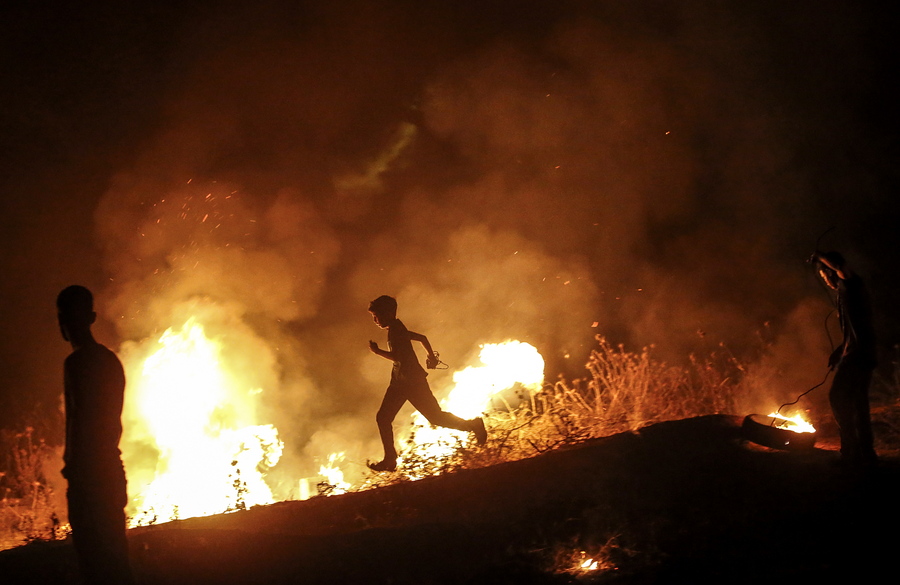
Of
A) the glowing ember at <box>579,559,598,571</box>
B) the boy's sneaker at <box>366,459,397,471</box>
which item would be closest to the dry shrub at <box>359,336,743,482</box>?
the boy's sneaker at <box>366,459,397,471</box>

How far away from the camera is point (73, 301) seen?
414 centimetres

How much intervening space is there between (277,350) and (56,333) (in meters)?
5.31

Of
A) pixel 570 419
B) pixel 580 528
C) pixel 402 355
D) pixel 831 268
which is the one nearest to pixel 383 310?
pixel 402 355

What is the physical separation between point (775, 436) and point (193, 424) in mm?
7817

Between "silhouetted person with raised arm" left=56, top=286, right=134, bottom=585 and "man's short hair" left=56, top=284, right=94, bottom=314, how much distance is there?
0.53 ft

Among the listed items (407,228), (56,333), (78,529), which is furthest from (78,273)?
(78,529)

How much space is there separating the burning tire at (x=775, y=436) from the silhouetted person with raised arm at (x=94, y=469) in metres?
4.85

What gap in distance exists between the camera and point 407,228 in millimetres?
13023

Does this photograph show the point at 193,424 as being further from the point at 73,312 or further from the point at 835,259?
the point at 835,259

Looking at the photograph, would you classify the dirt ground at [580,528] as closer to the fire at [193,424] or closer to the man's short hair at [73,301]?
the man's short hair at [73,301]

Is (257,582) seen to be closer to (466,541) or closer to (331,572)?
(331,572)

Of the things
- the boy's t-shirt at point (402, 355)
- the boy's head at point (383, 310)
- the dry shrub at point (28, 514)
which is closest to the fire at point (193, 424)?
the dry shrub at point (28, 514)

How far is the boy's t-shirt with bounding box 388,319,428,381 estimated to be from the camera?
6.74m

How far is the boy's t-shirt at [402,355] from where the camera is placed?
22.1 ft
